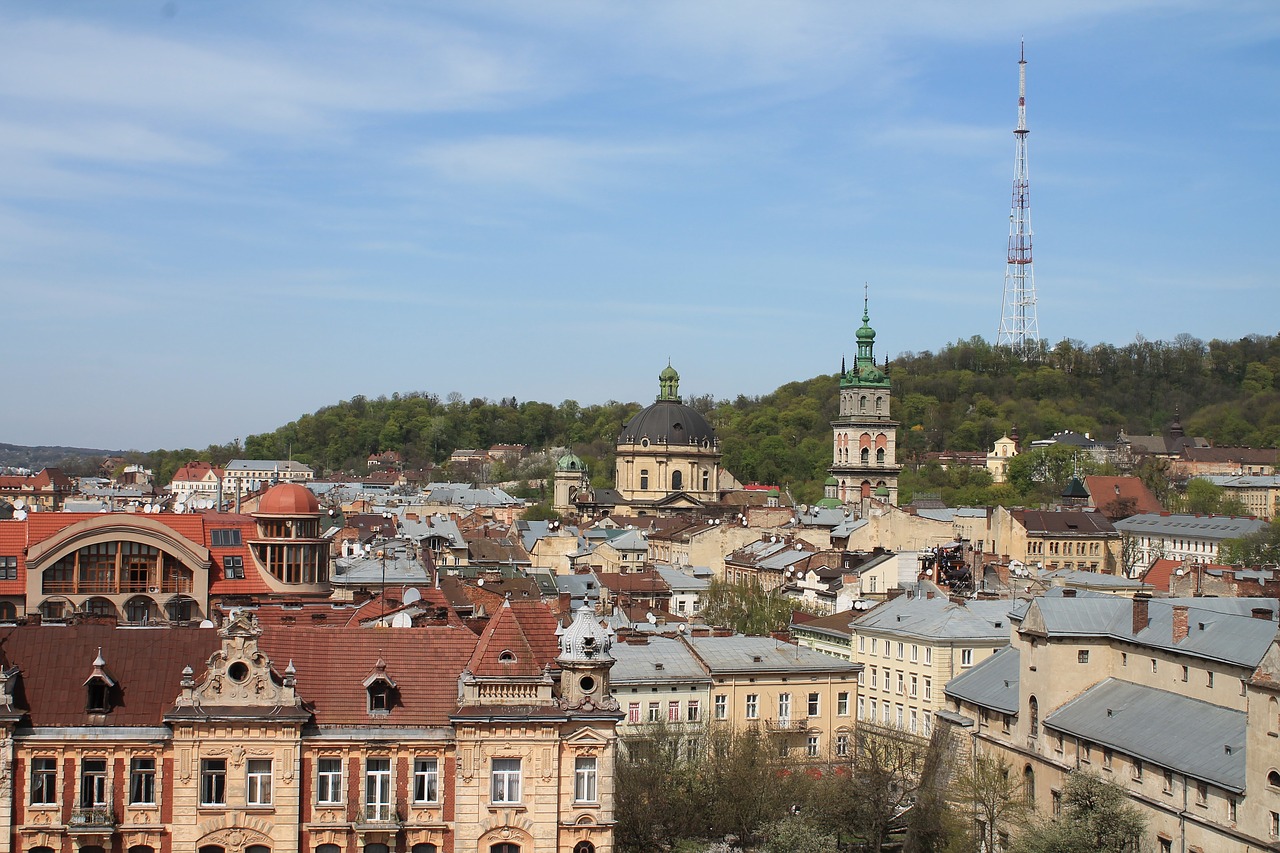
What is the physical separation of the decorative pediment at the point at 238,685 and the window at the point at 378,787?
1988mm

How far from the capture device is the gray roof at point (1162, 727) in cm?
4109

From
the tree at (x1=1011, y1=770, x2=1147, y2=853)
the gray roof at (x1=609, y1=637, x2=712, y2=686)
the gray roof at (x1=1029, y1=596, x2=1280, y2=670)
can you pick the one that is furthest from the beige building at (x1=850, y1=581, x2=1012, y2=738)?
the tree at (x1=1011, y1=770, x2=1147, y2=853)

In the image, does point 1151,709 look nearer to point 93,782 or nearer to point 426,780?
point 426,780

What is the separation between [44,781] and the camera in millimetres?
33531

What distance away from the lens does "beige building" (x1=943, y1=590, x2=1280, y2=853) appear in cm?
3938

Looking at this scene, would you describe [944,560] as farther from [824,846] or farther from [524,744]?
[524,744]

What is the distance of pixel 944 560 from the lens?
94.2 metres

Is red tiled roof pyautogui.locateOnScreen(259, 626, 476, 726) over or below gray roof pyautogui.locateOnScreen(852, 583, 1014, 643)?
over

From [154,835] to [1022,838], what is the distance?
21.1 metres

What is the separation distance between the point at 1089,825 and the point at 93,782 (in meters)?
23.1

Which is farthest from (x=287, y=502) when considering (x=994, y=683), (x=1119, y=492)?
(x=1119, y=492)

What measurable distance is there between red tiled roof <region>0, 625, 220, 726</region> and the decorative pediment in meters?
0.96

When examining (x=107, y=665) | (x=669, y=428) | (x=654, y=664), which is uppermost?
(x=669, y=428)

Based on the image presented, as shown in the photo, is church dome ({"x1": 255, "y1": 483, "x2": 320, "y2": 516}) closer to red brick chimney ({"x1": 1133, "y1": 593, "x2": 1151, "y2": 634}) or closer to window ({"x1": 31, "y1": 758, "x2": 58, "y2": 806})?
red brick chimney ({"x1": 1133, "y1": 593, "x2": 1151, "y2": 634})
